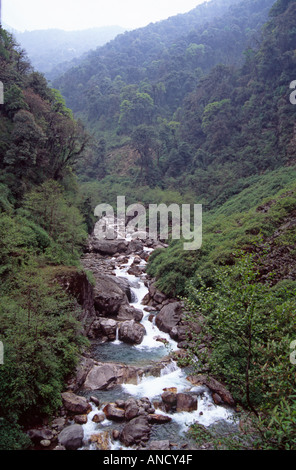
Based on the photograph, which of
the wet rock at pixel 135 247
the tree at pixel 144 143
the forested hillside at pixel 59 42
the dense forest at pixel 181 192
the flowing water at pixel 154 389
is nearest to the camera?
the dense forest at pixel 181 192

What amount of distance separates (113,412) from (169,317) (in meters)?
7.01

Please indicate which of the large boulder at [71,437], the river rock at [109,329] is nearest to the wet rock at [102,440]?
the large boulder at [71,437]

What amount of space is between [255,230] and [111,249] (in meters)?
14.0

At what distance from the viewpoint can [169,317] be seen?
53.5ft

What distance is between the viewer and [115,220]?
4200 centimetres

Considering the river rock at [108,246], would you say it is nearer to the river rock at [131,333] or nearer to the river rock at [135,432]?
the river rock at [131,333]

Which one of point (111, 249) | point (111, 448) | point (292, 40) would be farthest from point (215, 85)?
point (111, 448)

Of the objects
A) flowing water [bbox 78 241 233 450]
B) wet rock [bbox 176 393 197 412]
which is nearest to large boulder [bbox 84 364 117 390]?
flowing water [bbox 78 241 233 450]

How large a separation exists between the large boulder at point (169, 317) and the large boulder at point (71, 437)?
7.50 meters

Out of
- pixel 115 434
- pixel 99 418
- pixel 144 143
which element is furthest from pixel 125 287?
pixel 144 143

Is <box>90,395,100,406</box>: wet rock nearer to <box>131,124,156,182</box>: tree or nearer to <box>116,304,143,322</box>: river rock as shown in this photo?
<box>116,304,143,322</box>: river rock

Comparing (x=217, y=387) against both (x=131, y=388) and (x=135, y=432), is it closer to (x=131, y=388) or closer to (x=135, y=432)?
(x=131, y=388)

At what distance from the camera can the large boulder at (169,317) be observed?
15.9 meters
